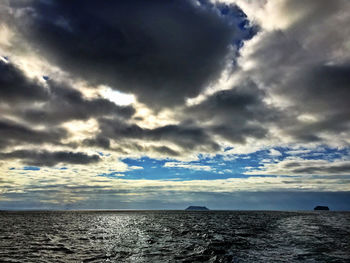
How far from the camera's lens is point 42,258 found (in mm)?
24219

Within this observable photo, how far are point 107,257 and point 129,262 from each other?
3.31 m

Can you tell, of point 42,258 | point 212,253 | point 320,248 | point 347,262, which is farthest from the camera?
point 320,248

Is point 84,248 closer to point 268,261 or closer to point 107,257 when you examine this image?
point 107,257

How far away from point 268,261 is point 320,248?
11163mm

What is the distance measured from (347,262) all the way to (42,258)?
93.4 feet

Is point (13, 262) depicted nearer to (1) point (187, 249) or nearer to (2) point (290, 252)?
(1) point (187, 249)

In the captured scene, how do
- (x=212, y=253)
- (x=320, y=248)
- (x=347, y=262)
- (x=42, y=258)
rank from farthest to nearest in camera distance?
(x=320, y=248), (x=212, y=253), (x=42, y=258), (x=347, y=262)

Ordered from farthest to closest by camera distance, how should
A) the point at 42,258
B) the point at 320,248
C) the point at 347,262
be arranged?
the point at 320,248
the point at 42,258
the point at 347,262

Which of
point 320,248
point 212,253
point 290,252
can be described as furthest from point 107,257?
point 320,248

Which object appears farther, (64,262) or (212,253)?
(212,253)

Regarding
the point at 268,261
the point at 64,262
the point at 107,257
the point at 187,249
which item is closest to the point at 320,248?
the point at 268,261

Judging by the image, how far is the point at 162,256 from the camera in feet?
82.2

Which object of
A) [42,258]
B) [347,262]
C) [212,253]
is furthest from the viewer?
[212,253]

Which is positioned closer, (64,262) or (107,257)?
(64,262)
